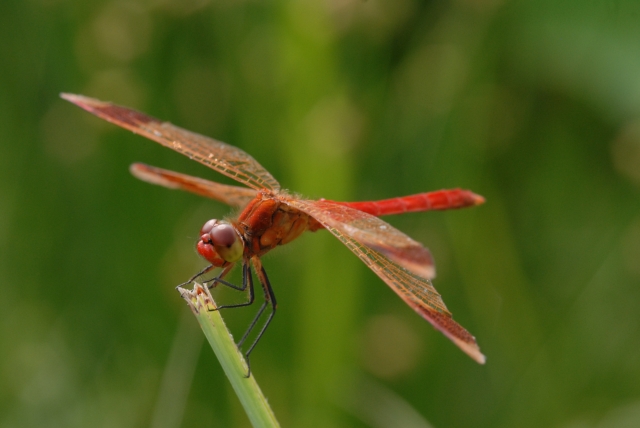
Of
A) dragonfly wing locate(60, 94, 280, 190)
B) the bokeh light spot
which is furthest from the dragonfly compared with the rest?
the bokeh light spot

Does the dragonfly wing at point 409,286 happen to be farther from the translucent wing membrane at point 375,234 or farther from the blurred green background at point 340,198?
the blurred green background at point 340,198

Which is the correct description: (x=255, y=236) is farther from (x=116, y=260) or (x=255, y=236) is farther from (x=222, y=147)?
(x=116, y=260)

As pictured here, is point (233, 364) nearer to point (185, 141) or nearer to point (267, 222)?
point (267, 222)

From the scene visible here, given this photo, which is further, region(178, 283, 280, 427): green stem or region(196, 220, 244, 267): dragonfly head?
region(196, 220, 244, 267): dragonfly head

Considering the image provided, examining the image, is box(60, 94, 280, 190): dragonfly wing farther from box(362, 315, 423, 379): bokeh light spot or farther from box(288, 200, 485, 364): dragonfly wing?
box(362, 315, 423, 379): bokeh light spot

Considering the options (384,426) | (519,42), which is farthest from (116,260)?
(519,42)

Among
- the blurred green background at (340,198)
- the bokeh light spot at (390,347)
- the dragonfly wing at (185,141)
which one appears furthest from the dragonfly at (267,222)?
the bokeh light spot at (390,347)
